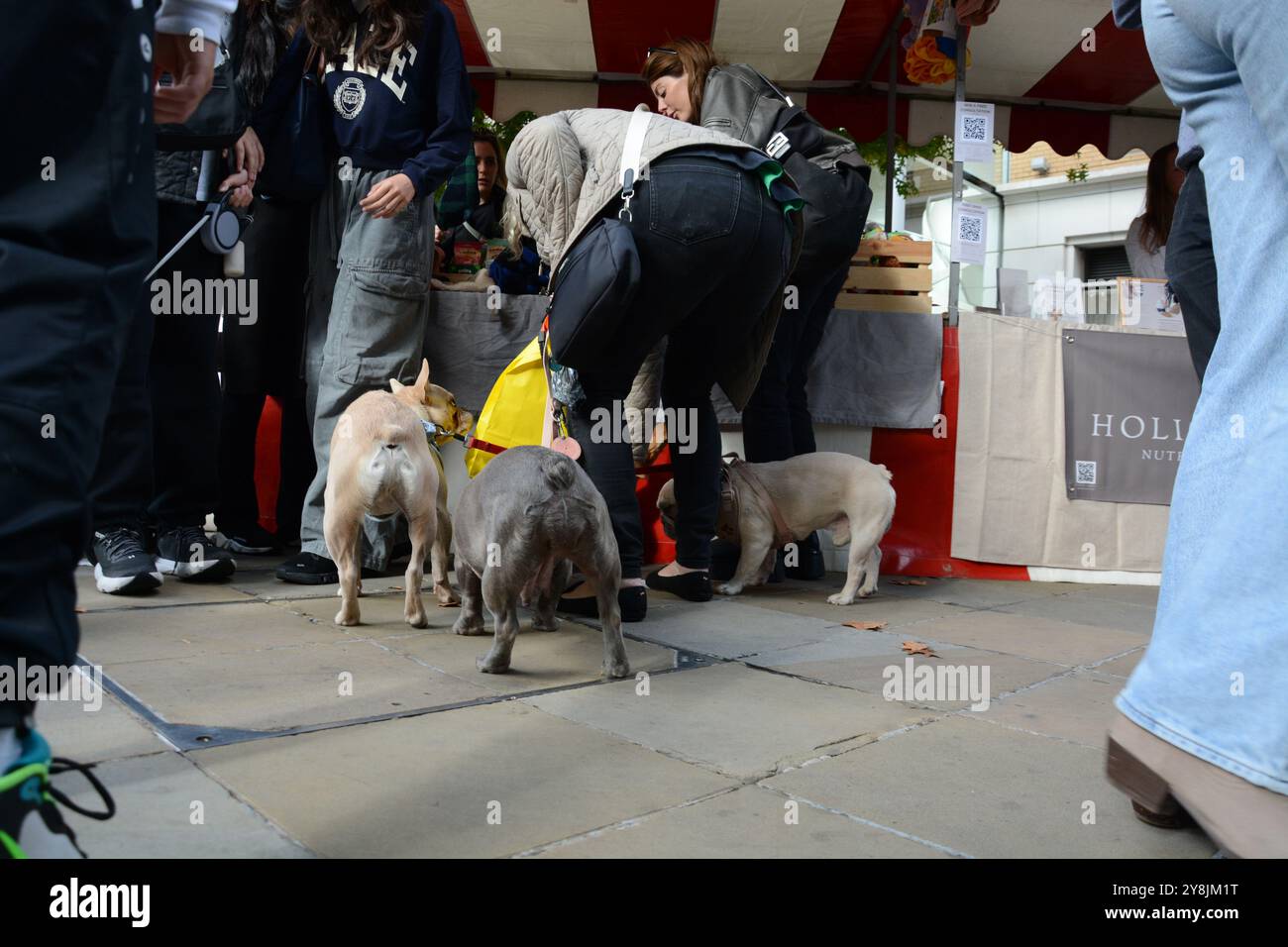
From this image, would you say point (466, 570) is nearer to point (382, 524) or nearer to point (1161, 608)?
point (382, 524)

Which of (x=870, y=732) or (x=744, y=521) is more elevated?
(x=744, y=521)

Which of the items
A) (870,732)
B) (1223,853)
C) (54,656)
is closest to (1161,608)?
(1223,853)

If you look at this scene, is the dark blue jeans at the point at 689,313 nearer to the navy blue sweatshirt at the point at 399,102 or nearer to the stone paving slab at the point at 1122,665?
the navy blue sweatshirt at the point at 399,102

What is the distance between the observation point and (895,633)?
12.1ft

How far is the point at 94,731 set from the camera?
2.17 meters

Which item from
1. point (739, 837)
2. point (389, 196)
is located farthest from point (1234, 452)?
point (389, 196)

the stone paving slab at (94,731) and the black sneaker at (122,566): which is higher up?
the black sneaker at (122,566)

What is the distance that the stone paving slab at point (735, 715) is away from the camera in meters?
2.27

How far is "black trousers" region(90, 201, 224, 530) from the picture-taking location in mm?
3779

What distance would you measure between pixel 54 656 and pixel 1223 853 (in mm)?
1874

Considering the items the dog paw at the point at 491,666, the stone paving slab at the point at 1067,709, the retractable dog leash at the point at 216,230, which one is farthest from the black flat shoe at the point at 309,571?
the stone paving slab at the point at 1067,709

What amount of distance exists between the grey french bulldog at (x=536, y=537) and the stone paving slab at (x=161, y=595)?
1313 mm

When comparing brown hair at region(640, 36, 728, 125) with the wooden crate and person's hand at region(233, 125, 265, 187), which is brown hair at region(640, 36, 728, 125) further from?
person's hand at region(233, 125, 265, 187)

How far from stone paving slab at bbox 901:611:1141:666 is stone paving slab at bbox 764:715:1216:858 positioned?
1.10 meters
